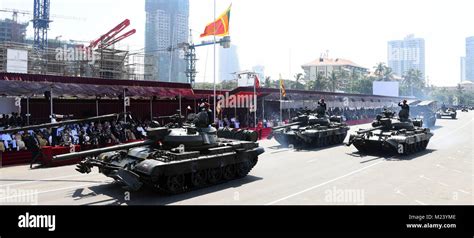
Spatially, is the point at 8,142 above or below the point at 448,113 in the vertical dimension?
below

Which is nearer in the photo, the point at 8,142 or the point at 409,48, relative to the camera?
the point at 8,142

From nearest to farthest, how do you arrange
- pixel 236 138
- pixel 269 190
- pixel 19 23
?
1. pixel 269 190
2. pixel 236 138
3. pixel 19 23

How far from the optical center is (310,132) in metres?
23.8

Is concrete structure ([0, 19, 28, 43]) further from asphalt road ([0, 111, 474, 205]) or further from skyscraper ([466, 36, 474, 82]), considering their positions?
skyscraper ([466, 36, 474, 82])

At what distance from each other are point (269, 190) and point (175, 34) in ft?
280

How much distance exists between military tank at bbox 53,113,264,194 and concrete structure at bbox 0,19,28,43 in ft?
206

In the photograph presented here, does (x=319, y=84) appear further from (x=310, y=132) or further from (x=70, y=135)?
(x=70, y=135)

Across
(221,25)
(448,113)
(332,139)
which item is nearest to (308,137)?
(332,139)

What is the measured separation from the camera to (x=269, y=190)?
1287 centimetres

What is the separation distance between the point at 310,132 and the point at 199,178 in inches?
472

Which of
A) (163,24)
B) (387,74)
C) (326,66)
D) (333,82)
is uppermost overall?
(163,24)
